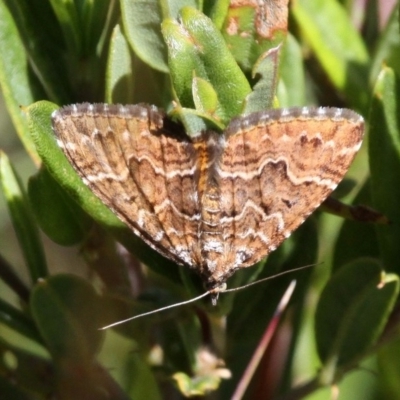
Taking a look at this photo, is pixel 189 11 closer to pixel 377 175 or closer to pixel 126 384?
pixel 377 175

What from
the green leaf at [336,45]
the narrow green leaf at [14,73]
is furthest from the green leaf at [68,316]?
the green leaf at [336,45]

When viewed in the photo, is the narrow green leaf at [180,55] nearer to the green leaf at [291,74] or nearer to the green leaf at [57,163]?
the green leaf at [57,163]

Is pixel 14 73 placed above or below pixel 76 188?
above

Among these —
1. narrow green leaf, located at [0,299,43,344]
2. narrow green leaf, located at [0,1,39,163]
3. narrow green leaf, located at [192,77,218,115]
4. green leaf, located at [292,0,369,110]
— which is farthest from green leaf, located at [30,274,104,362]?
green leaf, located at [292,0,369,110]

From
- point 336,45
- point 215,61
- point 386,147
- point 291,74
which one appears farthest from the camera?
point 336,45

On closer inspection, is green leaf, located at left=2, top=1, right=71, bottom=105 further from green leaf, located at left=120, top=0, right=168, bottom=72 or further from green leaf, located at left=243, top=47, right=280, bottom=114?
green leaf, located at left=243, top=47, right=280, bottom=114

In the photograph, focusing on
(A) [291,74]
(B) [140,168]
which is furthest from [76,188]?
(A) [291,74]

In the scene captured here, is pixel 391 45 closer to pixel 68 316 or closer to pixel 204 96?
pixel 204 96
